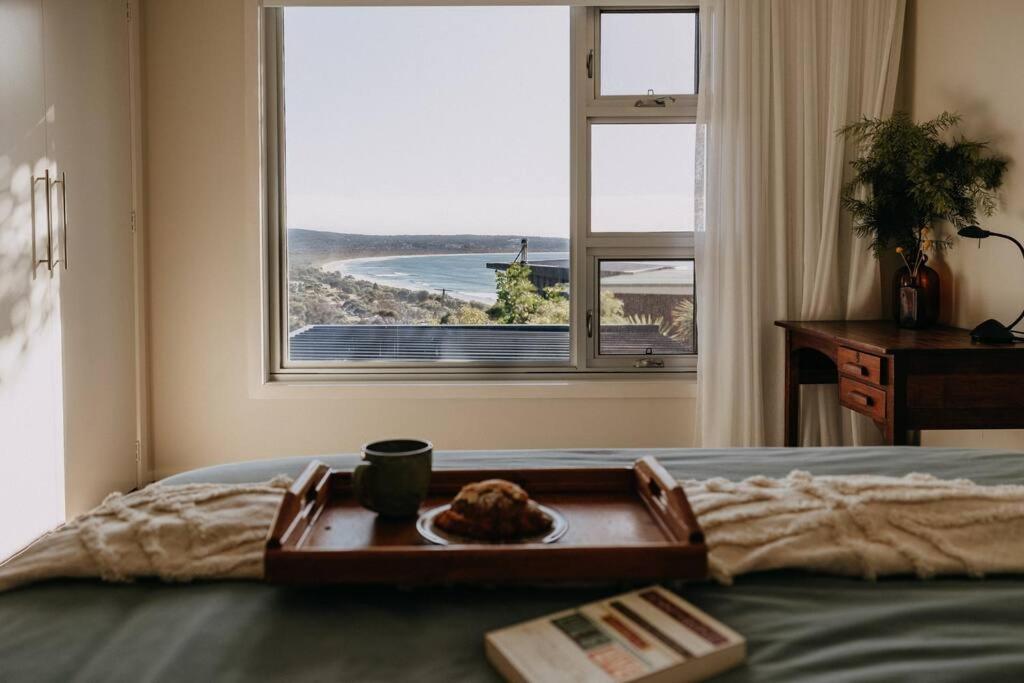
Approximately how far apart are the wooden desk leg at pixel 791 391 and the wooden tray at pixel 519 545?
2316 millimetres

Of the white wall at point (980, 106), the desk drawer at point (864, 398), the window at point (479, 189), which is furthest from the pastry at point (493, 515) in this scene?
the window at point (479, 189)

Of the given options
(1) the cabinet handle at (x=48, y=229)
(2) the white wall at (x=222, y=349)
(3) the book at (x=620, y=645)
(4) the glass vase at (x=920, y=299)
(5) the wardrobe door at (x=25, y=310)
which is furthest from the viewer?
(2) the white wall at (x=222, y=349)

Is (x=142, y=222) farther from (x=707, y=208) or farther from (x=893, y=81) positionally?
(x=893, y=81)

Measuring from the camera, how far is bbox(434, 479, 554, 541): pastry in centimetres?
102

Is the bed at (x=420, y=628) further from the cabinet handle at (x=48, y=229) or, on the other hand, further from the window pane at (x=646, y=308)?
the window pane at (x=646, y=308)

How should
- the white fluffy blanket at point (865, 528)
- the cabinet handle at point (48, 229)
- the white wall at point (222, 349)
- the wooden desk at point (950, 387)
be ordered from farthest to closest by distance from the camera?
the white wall at point (222, 349), the cabinet handle at point (48, 229), the wooden desk at point (950, 387), the white fluffy blanket at point (865, 528)

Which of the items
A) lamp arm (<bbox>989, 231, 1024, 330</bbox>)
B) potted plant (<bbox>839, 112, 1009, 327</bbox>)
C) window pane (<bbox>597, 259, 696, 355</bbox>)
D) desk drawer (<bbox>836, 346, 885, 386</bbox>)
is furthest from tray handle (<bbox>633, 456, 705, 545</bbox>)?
window pane (<bbox>597, 259, 696, 355</bbox>)

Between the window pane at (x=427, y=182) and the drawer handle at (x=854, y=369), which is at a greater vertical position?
the window pane at (x=427, y=182)

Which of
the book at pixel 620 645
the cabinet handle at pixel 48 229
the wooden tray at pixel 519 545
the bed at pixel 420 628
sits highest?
the cabinet handle at pixel 48 229

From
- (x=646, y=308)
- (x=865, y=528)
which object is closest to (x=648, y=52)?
(x=646, y=308)

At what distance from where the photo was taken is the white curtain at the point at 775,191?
346 cm

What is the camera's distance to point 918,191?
9.63ft

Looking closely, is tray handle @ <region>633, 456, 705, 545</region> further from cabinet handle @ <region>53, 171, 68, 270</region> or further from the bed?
cabinet handle @ <region>53, 171, 68, 270</region>

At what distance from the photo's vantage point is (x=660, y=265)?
3.76m
